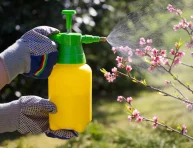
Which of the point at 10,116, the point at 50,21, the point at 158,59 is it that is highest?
the point at 158,59

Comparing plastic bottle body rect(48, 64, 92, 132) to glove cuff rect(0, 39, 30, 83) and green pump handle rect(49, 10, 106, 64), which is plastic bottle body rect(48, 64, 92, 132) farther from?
glove cuff rect(0, 39, 30, 83)

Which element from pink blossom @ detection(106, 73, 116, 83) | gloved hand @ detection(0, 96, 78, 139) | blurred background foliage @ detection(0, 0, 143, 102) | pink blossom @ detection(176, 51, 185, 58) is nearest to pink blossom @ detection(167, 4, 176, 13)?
pink blossom @ detection(176, 51, 185, 58)

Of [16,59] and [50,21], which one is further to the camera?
[50,21]

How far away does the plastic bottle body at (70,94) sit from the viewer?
2.05 m

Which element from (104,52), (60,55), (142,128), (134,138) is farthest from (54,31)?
(104,52)

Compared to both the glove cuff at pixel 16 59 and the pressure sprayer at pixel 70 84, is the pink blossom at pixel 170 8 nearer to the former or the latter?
the pressure sprayer at pixel 70 84

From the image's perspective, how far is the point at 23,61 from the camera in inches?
76.7

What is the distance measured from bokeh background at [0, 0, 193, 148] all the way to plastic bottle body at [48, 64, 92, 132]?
25.6 inches

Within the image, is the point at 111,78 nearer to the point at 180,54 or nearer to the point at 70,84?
the point at 180,54

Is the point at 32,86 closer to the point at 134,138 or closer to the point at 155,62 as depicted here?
the point at 134,138

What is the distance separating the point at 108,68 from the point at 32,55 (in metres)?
4.46

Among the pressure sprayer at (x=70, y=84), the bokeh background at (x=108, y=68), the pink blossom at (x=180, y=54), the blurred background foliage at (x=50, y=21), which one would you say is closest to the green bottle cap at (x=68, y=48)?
the pressure sprayer at (x=70, y=84)

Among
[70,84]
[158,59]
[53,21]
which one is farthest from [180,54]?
[53,21]

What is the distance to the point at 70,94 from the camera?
81.2 inches
